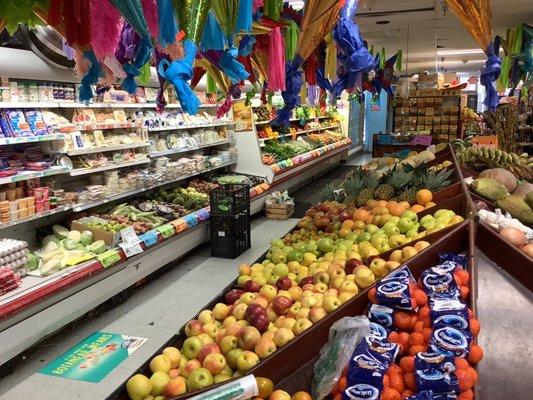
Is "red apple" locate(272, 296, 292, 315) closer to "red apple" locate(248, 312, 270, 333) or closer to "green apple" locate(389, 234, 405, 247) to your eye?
"red apple" locate(248, 312, 270, 333)

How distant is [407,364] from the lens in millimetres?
1663

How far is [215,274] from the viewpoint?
551 cm

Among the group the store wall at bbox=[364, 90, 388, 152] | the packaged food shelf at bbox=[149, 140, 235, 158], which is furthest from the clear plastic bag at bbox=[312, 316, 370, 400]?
the store wall at bbox=[364, 90, 388, 152]

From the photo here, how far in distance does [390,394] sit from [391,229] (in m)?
1.62

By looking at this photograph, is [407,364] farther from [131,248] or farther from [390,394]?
[131,248]

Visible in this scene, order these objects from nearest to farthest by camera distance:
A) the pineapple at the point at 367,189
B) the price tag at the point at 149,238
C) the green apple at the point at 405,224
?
the green apple at the point at 405,224
the pineapple at the point at 367,189
the price tag at the point at 149,238

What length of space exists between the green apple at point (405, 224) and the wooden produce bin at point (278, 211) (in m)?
4.91

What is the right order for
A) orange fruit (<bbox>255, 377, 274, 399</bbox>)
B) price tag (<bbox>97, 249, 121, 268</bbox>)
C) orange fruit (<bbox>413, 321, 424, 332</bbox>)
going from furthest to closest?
price tag (<bbox>97, 249, 121, 268</bbox>) < orange fruit (<bbox>413, 321, 424, 332</bbox>) < orange fruit (<bbox>255, 377, 274, 399</bbox>)

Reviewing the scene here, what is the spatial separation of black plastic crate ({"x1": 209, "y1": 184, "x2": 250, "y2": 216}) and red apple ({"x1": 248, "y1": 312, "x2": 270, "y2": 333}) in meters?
3.87

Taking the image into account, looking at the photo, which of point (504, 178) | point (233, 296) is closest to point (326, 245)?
point (233, 296)

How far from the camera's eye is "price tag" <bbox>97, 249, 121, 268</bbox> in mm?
4219

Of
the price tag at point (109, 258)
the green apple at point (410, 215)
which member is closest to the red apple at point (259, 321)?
the green apple at point (410, 215)

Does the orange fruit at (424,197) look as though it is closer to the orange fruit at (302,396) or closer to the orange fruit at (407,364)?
the orange fruit at (407,364)

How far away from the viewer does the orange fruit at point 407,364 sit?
65.0 inches
